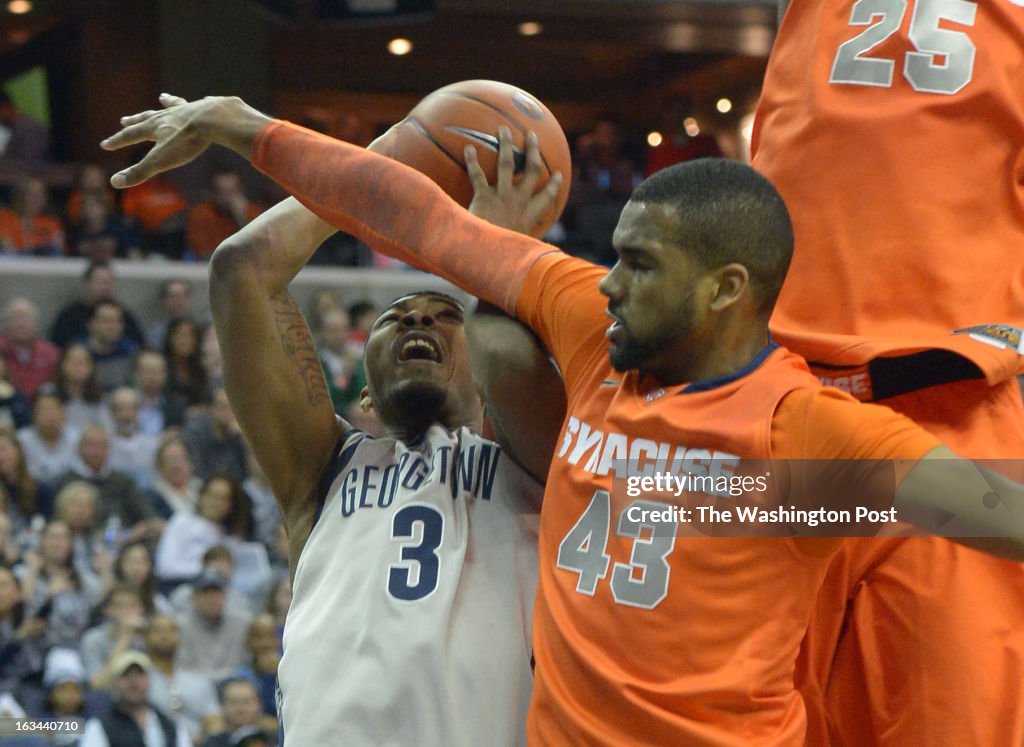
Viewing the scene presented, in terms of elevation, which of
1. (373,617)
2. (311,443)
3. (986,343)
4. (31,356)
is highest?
(986,343)

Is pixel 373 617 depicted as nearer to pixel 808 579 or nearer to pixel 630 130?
pixel 808 579

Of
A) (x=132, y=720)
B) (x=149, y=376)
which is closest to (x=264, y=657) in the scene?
(x=132, y=720)

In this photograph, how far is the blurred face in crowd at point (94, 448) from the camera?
788 centimetres

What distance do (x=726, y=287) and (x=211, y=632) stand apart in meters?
5.22

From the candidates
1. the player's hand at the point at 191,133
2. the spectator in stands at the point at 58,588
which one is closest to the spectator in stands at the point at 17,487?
the spectator in stands at the point at 58,588

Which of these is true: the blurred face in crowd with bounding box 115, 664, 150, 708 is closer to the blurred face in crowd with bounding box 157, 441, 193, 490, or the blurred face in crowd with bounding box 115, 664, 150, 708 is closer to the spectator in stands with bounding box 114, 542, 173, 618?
the spectator in stands with bounding box 114, 542, 173, 618

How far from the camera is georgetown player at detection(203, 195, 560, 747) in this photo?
2.90 m

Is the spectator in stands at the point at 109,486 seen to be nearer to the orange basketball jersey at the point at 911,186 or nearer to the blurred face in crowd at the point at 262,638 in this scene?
the blurred face in crowd at the point at 262,638

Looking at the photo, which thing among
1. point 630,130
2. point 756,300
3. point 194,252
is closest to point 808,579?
point 756,300

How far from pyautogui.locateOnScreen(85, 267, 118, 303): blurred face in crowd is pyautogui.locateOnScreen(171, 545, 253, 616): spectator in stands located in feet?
7.08

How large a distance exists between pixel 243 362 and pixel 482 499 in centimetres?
60

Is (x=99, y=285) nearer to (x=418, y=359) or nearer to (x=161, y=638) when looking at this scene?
(x=161, y=638)

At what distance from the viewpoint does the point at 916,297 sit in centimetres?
259

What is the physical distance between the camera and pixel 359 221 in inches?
105
